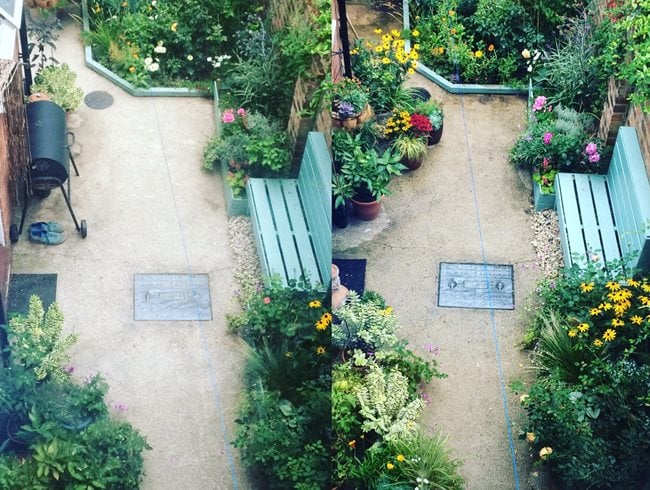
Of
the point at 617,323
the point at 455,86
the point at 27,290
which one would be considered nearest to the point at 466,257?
the point at 617,323

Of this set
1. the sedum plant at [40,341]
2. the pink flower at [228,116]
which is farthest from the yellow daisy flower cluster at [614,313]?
the sedum plant at [40,341]

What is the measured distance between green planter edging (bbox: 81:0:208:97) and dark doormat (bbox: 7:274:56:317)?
120cm

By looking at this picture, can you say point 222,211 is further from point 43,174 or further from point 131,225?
point 43,174

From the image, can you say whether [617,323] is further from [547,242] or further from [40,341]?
[40,341]

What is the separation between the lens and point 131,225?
6758mm

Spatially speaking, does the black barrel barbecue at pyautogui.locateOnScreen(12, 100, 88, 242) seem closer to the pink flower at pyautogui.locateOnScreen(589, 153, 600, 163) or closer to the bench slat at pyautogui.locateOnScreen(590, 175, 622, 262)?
the bench slat at pyautogui.locateOnScreen(590, 175, 622, 262)

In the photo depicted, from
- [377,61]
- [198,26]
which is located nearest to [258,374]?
[198,26]

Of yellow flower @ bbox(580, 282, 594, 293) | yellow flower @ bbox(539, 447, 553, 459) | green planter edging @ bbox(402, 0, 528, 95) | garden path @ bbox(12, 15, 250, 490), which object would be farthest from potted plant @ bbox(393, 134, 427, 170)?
yellow flower @ bbox(539, 447, 553, 459)

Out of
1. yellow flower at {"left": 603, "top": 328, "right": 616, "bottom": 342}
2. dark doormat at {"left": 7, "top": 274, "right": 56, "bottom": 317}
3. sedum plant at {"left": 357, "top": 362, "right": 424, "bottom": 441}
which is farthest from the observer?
yellow flower at {"left": 603, "top": 328, "right": 616, "bottom": 342}

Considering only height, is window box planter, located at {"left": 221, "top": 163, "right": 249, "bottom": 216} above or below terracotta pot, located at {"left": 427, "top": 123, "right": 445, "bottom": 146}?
below

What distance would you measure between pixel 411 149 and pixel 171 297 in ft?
7.51

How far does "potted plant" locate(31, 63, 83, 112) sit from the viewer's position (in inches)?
260

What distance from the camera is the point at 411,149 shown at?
8227 mm

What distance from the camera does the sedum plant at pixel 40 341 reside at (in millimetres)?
6285
